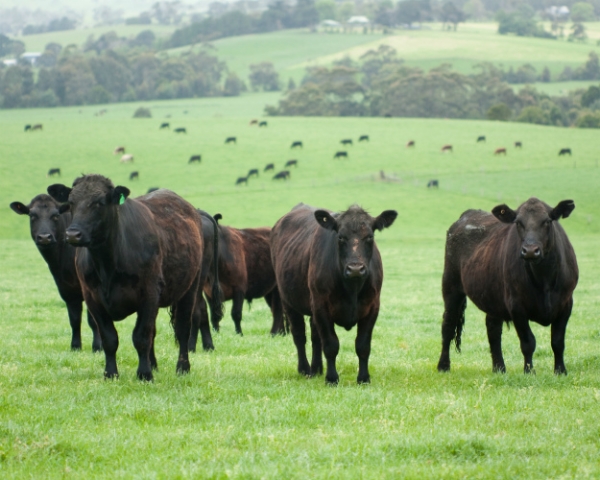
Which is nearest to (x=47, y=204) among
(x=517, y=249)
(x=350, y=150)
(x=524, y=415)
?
(x=517, y=249)

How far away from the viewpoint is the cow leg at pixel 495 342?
435 inches

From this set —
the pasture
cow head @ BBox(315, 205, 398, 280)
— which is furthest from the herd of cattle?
the pasture

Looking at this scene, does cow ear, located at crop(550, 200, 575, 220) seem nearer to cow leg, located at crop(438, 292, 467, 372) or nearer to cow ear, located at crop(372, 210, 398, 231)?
cow ear, located at crop(372, 210, 398, 231)

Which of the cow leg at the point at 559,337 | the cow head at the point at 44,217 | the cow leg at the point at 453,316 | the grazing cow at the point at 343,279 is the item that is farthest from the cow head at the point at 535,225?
the cow head at the point at 44,217

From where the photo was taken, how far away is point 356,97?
124 meters

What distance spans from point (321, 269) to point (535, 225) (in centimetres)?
253

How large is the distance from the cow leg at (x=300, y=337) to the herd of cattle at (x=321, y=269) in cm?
2

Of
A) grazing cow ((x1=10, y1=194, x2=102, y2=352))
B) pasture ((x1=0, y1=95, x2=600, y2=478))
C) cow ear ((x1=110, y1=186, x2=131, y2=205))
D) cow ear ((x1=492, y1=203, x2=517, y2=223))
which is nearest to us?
pasture ((x1=0, y1=95, x2=600, y2=478))

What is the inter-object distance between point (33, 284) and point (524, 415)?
2153 cm

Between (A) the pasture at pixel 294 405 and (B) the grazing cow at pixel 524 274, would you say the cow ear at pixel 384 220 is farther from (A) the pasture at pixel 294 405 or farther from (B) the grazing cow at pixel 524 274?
(A) the pasture at pixel 294 405

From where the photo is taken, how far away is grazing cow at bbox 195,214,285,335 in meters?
16.0

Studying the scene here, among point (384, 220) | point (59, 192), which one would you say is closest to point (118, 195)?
point (59, 192)

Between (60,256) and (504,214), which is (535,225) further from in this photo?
(60,256)

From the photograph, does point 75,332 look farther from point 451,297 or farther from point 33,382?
point 451,297
